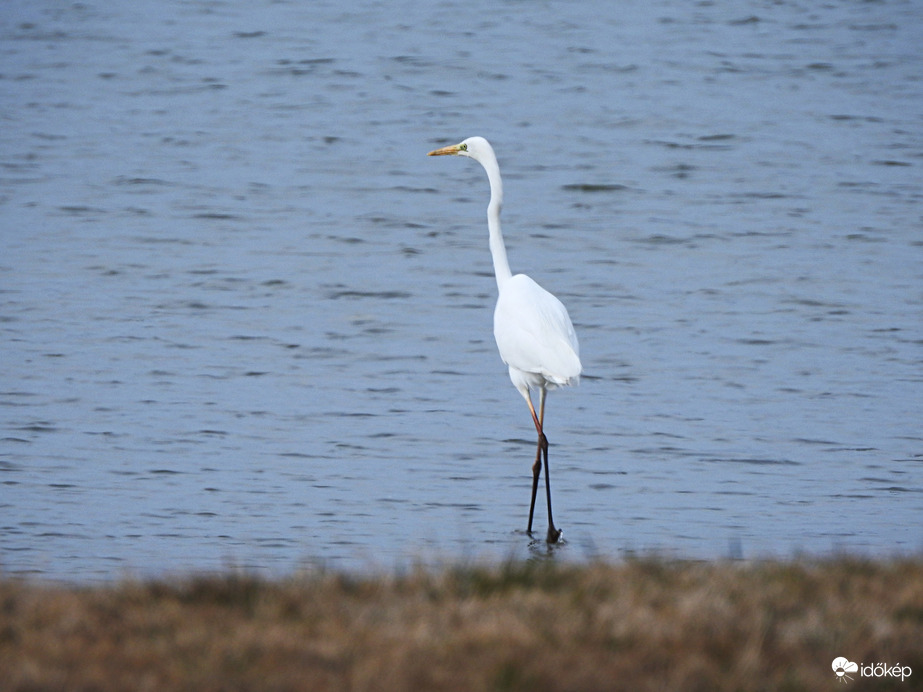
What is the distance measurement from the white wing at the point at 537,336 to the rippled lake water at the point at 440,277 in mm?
827

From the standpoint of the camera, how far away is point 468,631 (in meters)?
3.65

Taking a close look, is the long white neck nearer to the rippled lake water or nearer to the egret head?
the egret head

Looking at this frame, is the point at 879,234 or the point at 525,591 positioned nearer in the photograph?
the point at 525,591

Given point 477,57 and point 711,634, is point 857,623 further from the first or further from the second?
point 477,57

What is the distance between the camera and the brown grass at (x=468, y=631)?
3.31m

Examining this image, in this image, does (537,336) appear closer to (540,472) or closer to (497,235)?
(540,472)

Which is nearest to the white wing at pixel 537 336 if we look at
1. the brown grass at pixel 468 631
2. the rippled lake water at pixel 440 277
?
the rippled lake water at pixel 440 277

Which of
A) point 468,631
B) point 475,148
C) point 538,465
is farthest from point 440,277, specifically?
point 468,631

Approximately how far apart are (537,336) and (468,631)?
14.3ft

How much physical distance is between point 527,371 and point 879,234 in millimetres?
8766

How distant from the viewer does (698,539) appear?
23.7ft

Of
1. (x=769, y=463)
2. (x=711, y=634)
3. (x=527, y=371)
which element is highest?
(x=711, y=634)

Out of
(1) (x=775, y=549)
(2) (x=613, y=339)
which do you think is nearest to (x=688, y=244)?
(2) (x=613, y=339)

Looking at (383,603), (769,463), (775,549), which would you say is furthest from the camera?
(769,463)
